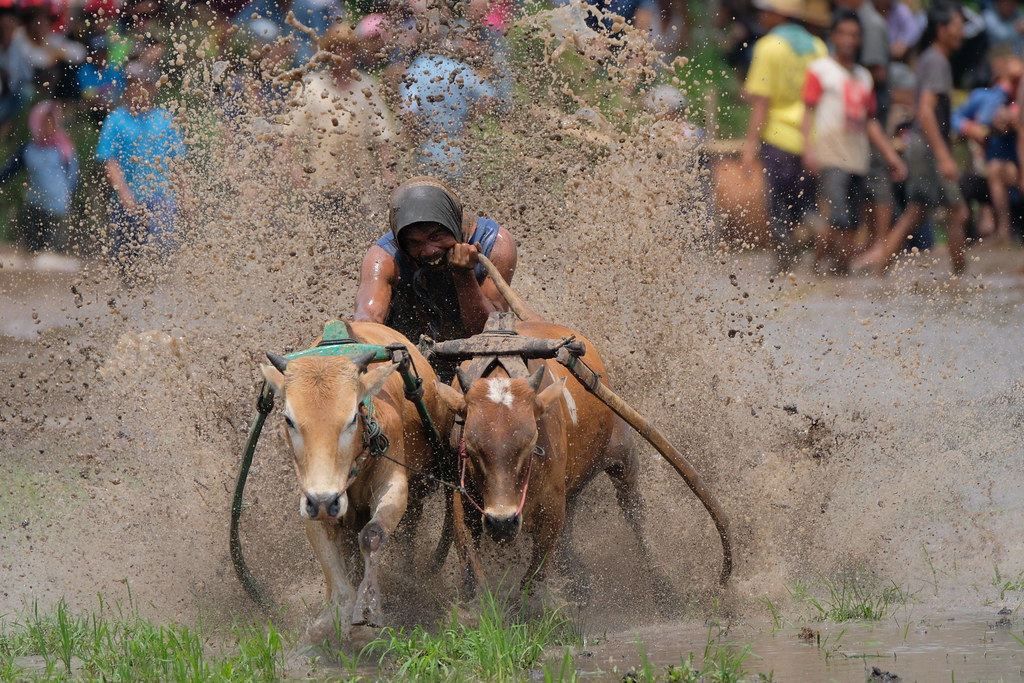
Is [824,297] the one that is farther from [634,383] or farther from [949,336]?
[634,383]

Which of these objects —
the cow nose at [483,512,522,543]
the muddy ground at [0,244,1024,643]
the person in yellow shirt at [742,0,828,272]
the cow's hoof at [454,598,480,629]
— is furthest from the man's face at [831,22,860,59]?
the cow nose at [483,512,522,543]

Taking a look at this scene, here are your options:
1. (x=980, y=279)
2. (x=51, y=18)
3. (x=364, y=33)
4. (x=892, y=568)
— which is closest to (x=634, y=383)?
Answer: (x=892, y=568)

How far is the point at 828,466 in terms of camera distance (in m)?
7.30

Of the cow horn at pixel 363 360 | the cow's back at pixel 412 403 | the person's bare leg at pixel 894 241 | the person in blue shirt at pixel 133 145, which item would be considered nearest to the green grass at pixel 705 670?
the cow's back at pixel 412 403

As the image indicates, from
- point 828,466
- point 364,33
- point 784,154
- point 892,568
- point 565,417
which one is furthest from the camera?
point 784,154

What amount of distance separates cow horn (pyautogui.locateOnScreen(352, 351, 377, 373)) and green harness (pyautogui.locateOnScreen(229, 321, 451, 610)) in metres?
0.04

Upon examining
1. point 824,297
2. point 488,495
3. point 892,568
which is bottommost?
point 824,297

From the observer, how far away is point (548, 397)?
18.1 ft

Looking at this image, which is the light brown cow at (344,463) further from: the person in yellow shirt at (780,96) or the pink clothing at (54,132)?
the pink clothing at (54,132)

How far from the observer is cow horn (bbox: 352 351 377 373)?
512 centimetres

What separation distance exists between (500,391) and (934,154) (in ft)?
22.1

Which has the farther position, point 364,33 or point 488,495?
point 364,33

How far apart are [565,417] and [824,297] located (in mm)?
5874

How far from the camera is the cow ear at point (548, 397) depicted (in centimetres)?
548
